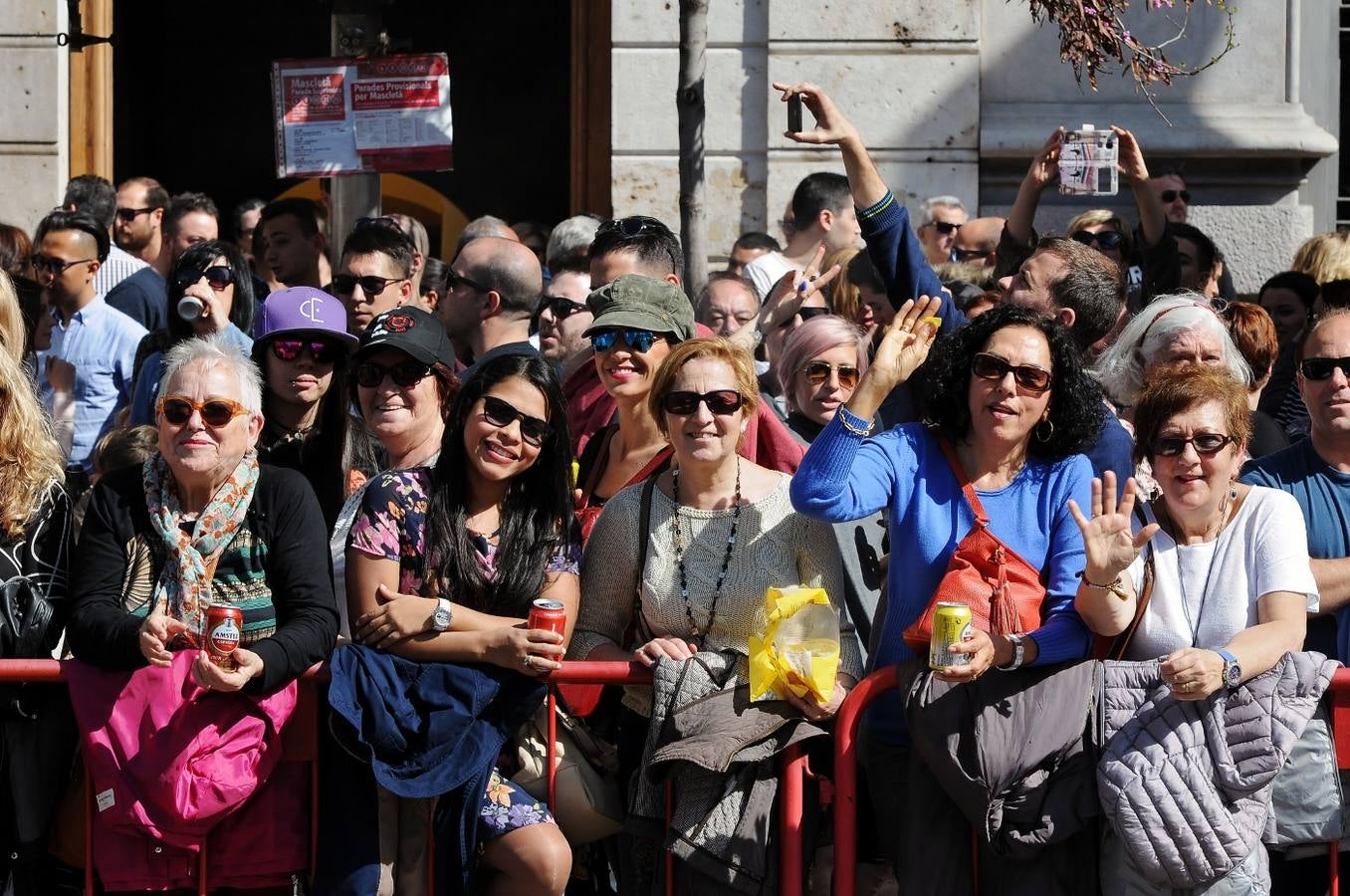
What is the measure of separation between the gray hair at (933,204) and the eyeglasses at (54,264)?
13.7 feet

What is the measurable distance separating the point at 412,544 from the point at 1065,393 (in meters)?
1.76

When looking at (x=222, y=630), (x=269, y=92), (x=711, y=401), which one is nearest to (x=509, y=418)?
(x=711, y=401)

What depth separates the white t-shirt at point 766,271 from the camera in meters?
8.62

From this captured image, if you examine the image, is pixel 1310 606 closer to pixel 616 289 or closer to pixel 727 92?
pixel 616 289

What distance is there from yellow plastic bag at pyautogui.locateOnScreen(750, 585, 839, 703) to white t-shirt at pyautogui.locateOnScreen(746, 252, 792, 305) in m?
3.96

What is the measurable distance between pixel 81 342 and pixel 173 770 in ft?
12.0

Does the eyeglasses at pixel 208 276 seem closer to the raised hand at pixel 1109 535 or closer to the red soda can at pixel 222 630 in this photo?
the red soda can at pixel 222 630

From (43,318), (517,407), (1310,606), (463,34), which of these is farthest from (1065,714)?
(463,34)

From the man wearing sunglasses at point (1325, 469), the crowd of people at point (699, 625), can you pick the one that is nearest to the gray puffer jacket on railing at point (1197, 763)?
the crowd of people at point (699, 625)

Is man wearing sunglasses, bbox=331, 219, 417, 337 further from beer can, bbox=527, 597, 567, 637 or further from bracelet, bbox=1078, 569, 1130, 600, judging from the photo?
bracelet, bbox=1078, 569, 1130, 600

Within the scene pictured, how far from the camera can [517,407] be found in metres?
5.04

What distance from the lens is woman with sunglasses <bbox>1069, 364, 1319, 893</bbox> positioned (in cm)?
435

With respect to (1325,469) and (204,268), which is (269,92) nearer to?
(204,268)

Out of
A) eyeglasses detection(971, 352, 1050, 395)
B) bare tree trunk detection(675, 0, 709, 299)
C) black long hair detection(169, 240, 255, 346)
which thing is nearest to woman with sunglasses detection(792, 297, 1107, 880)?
eyeglasses detection(971, 352, 1050, 395)
